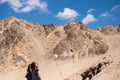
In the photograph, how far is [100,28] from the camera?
404 feet

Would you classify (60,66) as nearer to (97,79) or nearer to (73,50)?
(73,50)

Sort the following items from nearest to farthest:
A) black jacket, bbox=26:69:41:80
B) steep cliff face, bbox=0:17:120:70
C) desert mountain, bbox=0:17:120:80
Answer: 1. black jacket, bbox=26:69:41:80
2. desert mountain, bbox=0:17:120:80
3. steep cliff face, bbox=0:17:120:70

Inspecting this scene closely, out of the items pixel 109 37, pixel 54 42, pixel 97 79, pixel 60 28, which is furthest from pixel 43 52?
pixel 97 79

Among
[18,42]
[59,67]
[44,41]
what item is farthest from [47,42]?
[18,42]

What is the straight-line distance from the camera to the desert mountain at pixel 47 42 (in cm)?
9781

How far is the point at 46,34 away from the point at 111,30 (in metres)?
25.8

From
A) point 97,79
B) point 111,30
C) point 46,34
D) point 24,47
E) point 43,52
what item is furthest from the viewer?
point 111,30

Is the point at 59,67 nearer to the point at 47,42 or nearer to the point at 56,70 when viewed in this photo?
the point at 56,70

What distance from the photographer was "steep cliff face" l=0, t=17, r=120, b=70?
9869cm

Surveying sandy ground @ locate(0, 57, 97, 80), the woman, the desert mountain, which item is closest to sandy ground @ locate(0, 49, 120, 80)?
sandy ground @ locate(0, 57, 97, 80)

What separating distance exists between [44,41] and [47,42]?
114 centimetres

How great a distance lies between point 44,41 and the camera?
11338 centimetres

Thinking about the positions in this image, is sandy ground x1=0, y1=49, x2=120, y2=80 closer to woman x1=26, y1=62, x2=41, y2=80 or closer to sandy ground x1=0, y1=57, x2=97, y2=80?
sandy ground x1=0, y1=57, x2=97, y2=80

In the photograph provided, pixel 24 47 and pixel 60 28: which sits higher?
pixel 60 28
